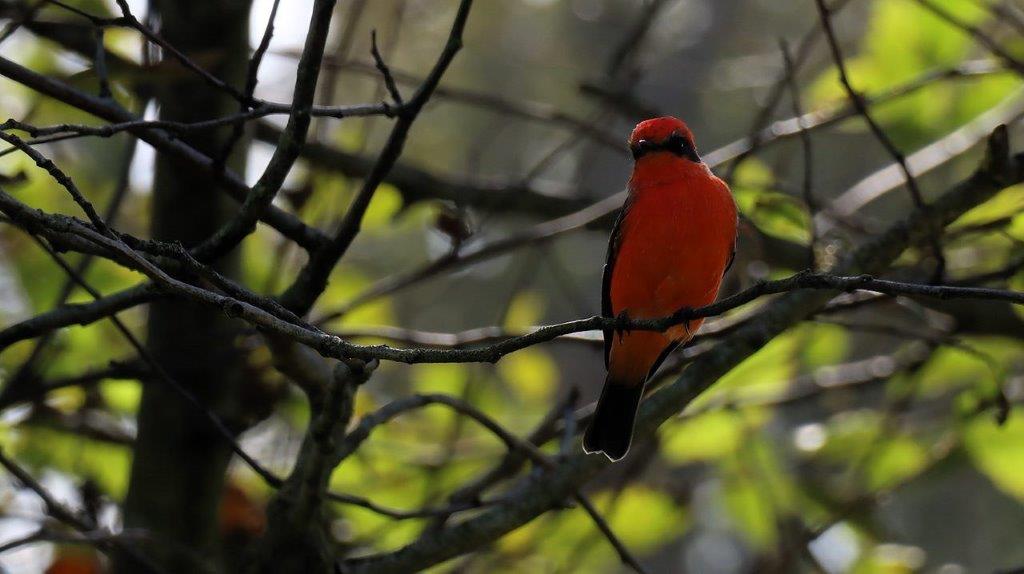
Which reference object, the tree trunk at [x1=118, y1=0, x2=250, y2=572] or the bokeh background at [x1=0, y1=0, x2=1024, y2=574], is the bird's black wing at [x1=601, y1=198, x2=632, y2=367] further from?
the tree trunk at [x1=118, y1=0, x2=250, y2=572]

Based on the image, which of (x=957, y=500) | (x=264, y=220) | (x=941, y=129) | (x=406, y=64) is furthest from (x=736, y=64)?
(x=957, y=500)

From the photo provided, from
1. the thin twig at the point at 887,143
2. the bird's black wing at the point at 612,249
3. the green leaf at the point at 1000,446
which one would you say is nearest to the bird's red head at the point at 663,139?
the bird's black wing at the point at 612,249

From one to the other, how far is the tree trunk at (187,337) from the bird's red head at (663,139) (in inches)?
66.4

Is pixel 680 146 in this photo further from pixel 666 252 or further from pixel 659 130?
pixel 666 252

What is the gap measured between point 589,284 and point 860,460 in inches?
479

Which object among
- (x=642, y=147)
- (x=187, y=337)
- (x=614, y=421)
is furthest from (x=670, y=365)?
(x=187, y=337)

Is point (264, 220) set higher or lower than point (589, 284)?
lower

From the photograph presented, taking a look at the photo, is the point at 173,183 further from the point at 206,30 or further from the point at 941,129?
the point at 941,129

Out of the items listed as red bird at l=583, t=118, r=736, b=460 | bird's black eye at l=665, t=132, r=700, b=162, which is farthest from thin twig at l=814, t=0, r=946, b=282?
bird's black eye at l=665, t=132, r=700, b=162

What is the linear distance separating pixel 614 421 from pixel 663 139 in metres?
1.30

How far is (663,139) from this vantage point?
443 centimetres

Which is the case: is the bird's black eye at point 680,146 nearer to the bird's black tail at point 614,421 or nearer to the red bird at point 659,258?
the red bird at point 659,258

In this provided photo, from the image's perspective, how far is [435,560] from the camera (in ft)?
9.45

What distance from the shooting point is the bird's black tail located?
3.50 meters
